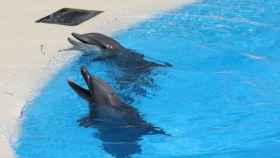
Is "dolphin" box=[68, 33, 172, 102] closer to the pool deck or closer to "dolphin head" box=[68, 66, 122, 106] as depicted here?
the pool deck

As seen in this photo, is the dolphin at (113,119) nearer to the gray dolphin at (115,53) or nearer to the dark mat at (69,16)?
the gray dolphin at (115,53)

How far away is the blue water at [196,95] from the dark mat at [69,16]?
2.15ft

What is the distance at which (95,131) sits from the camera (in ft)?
14.0

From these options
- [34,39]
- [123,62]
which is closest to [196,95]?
[123,62]

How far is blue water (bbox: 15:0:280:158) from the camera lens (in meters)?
4.19

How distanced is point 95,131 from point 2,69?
166cm

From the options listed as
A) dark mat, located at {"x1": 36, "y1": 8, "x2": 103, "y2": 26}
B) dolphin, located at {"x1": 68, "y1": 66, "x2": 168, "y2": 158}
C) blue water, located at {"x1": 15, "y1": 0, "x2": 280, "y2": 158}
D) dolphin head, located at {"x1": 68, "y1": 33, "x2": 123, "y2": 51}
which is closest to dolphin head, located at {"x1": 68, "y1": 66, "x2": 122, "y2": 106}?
dolphin, located at {"x1": 68, "y1": 66, "x2": 168, "y2": 158}

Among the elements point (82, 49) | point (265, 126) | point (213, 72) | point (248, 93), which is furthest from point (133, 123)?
point (82, 49)

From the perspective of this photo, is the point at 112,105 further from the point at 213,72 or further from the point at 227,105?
the point at 213,72

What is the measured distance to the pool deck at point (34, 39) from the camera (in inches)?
191

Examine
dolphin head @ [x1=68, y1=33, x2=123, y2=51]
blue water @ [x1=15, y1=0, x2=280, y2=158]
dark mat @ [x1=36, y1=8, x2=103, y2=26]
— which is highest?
dark mat @ [x1=36, y1=8, x2=103, y2=26]

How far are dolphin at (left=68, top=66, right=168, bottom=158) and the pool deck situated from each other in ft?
1.93

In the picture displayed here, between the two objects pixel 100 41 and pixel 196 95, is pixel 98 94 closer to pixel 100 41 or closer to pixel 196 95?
pixel 196 95

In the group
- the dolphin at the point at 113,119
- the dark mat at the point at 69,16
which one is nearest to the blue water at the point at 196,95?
the dolphin at the point at 113,119
